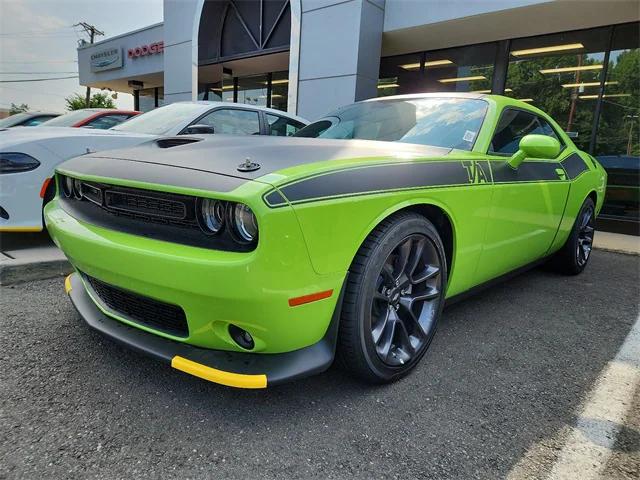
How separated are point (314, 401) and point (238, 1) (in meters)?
11.7

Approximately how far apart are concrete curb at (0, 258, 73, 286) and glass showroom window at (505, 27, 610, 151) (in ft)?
23.5

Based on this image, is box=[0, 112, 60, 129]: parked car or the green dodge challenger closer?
the green dodge challenger

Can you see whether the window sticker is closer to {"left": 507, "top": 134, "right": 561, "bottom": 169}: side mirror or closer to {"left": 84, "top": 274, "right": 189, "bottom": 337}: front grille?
{"left": 507, "top": 134, "right": 561, "bottom": 169}: side mirror

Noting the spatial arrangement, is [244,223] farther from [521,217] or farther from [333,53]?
[333,53]

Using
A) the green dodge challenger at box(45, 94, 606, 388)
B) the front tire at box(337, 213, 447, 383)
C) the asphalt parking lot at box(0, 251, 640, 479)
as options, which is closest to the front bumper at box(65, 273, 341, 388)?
the green dodge challenger at box(45, 94, 606, 388)

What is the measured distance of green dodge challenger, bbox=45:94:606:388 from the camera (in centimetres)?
146

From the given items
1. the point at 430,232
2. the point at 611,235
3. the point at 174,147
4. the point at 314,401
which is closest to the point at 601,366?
the point at 430,232

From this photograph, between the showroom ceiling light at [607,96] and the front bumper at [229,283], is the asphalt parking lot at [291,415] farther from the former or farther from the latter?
the showroom ceiling light at [607,96]

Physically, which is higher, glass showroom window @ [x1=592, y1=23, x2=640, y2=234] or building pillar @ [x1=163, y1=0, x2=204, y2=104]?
building pillar @ [x1=163, y1=0, x2=204, y2=104]

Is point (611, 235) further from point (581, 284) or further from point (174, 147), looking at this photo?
point (174, 147)

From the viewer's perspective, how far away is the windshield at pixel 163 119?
4137mm

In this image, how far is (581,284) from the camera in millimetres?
3822

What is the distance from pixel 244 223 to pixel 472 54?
8.40 meters

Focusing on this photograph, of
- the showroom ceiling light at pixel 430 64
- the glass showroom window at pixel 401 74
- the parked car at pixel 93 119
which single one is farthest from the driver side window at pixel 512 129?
the glass showroom window at pixel 401 74
